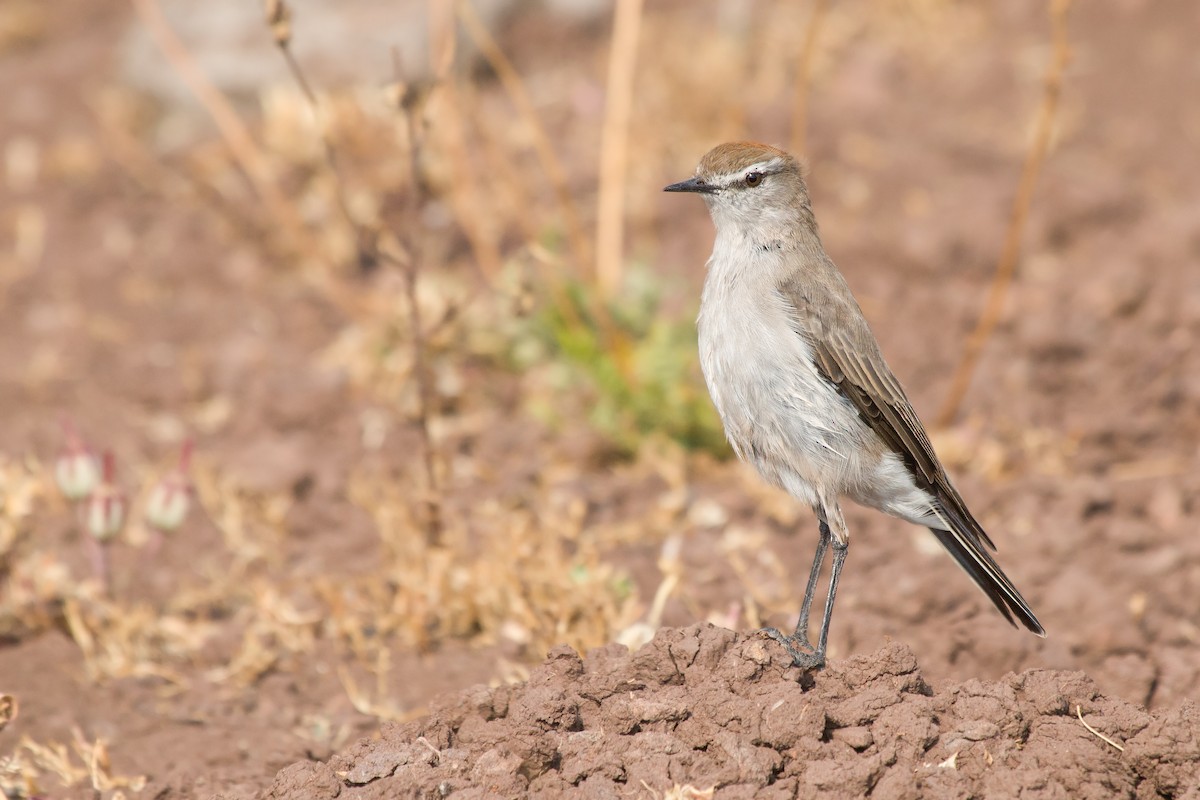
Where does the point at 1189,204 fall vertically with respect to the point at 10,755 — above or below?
above

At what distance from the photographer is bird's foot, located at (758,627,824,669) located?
3918 millimetres

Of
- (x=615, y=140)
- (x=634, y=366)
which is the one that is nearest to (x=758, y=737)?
(x=634, y=366)

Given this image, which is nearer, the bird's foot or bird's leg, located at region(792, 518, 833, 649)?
the bird's foot

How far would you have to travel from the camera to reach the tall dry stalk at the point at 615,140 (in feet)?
21.4

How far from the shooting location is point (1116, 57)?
9.81 meters

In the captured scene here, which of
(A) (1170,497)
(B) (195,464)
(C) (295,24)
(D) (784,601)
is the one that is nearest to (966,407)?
(A) (1170,497)

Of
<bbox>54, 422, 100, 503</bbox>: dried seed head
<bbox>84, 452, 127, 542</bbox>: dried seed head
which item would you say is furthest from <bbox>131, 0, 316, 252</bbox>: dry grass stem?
<bbox>84, 452, 127, 542</bbox>: dried seed head

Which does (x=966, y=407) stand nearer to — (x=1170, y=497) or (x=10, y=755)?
(x=1170, y=497)

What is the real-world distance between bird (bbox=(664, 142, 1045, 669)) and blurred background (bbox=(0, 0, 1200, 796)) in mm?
513

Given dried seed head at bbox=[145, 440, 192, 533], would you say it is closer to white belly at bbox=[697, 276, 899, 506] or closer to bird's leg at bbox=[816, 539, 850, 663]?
white belly at bbox=[697, 276, 899, 506]

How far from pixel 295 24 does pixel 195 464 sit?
14.1 feet

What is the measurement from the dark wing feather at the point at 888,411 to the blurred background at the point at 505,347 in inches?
16.2

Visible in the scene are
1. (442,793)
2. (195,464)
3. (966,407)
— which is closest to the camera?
(442,793)

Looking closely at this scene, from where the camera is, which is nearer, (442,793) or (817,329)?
(442,793)
